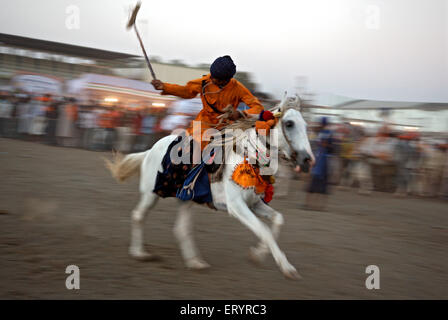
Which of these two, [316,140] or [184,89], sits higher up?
[184,89]

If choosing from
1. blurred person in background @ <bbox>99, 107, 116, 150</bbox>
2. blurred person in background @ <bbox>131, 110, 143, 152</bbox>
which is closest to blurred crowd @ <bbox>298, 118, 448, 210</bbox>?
blurred person in background @ <bbox>131, 110, 143, 152</bbox>

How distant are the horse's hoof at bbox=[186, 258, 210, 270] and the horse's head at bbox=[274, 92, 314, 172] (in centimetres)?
164

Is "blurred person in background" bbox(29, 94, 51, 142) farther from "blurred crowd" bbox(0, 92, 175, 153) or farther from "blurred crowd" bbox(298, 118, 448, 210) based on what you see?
"blurred crowd" bbox(298, 118, 448, 210)

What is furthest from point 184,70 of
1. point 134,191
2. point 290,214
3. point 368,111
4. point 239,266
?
point 239,266

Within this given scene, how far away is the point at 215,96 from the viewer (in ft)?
16.4

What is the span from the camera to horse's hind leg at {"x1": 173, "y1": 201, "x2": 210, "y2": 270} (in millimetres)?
5000

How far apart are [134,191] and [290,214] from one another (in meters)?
3.76

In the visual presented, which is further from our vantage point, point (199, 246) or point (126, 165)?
point (199, 246)

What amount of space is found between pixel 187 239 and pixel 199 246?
904 mm

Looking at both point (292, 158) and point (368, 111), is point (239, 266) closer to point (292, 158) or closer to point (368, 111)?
point (292, 158)

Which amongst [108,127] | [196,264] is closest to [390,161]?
[196,264]

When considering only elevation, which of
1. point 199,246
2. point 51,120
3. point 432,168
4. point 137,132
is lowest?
point 199,246

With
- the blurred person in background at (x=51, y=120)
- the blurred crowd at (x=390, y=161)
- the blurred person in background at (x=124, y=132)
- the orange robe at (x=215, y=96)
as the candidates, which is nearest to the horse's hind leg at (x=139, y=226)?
the orange robe at (x=215, y=96)

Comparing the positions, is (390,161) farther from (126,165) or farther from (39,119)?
(39,119)
